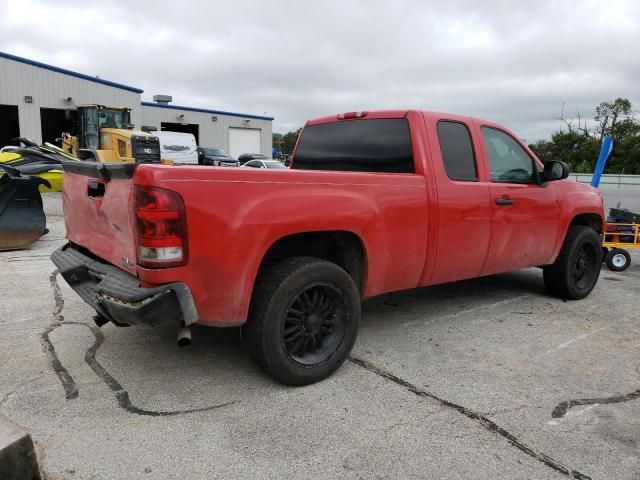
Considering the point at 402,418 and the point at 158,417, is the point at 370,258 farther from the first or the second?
the point at 158,417

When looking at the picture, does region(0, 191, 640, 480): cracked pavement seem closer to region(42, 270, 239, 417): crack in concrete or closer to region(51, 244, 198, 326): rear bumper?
region(42, 270, 239, 417): crack in concrete

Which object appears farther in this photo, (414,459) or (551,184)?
(551,184)

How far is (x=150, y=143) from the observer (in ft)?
60.2

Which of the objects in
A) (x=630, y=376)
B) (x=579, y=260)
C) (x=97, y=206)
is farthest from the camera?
(x=579, y=260)

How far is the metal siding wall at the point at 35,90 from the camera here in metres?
26.1

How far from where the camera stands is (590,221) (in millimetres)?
5934

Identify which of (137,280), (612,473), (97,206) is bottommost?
(612,473)

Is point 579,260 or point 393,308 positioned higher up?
point 579,260

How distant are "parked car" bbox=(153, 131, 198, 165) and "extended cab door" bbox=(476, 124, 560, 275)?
2340 centimetres

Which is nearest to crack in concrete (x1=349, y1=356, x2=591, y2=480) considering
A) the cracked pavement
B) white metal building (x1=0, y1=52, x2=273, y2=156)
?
the cracked pavement

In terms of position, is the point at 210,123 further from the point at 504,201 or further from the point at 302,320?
the point at 302,320

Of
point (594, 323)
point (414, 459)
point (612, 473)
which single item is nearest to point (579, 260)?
point (594, 323)

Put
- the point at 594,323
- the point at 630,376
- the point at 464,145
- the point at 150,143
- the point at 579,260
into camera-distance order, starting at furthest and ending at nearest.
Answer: the point at 150,143 → the point at 579,260 → the point at 594,323 → the point at 464,145 → the point at 630,376

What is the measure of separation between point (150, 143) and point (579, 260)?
16.1m
